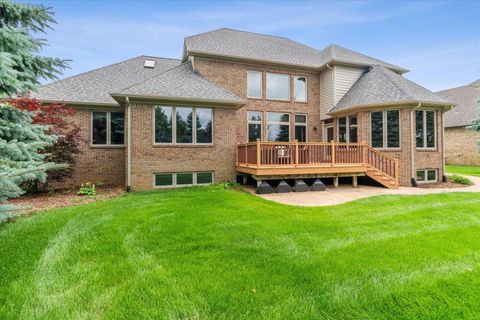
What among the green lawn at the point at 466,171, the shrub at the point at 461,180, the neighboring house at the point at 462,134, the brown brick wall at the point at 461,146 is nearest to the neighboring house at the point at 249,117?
the shrub at the point at 461,180

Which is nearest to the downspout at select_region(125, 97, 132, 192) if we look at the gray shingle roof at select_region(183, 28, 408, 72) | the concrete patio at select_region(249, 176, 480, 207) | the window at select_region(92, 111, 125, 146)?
the window at select_region(92, 111, 125, 146)

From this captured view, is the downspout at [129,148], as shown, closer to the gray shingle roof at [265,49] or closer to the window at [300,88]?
the gray shingle roof at [265,49]

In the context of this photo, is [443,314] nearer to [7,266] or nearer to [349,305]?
[349,305]

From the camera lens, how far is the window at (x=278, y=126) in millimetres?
13992

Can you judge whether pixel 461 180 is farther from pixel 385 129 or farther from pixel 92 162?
pixel 92 162

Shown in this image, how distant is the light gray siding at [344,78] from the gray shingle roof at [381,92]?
244 millimetres

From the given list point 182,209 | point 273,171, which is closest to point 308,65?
point 273,171

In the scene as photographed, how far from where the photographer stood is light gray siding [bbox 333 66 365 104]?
13.8m

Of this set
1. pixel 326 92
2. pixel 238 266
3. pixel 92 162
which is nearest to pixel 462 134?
pixel 326 92

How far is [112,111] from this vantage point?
1158cm

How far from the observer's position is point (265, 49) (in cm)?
1475

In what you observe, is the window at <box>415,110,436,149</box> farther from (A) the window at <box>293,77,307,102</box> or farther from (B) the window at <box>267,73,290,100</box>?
(B) the window at <box>267,73,290,100</box>

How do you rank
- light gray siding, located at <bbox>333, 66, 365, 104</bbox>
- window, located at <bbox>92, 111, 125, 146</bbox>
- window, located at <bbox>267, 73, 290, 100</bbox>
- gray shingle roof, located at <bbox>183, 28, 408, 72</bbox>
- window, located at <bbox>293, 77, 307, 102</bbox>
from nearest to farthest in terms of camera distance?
1. window, located at <bbox>92, 111, 125, 146</bbox>
2. gray shingle roof, located at <bbox>183, 28, 408, 72</bbox>
3. light gray siding, located at <bbox>333, 66, 365, 104</bbox>
4. window, located at <bbox>267, 73, 290, 100</bbox>
5. window, located at <bbox>293, 77, 307, 102</bbox>

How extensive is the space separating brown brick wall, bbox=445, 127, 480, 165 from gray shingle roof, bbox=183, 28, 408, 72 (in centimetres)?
1178
